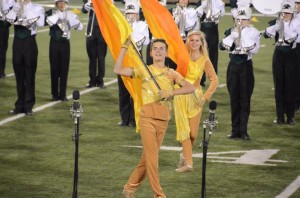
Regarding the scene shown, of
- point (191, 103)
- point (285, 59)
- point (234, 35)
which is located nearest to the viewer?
point (191, 103)

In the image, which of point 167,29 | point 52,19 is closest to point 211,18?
point 52,19

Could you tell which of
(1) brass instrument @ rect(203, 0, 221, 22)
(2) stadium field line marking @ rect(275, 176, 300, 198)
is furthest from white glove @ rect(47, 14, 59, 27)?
(2) stadium field line marking @ rect(275, 176, 300, 198)

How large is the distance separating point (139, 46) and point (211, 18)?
Answer: 4.87m

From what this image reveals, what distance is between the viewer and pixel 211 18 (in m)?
21.2

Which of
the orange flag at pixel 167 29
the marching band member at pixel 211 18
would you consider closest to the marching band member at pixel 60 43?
the marching band member at pixel 211 18

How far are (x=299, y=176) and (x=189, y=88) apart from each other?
2.76 metres

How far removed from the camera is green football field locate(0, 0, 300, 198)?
520 inches

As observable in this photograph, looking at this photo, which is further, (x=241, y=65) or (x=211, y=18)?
(x=211, y=18)

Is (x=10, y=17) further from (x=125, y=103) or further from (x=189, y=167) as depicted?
(x=189, y=167)

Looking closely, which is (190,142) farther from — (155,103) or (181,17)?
(181,17)

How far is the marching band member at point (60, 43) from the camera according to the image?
18.9 m

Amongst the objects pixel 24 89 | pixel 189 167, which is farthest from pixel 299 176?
pixel 24 89

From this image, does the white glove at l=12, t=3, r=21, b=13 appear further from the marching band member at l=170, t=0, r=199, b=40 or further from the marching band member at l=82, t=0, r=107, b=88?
the marching band member at l=170, t=0, r=199, b=40

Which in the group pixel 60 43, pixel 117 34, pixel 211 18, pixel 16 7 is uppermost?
pixel 117 34
